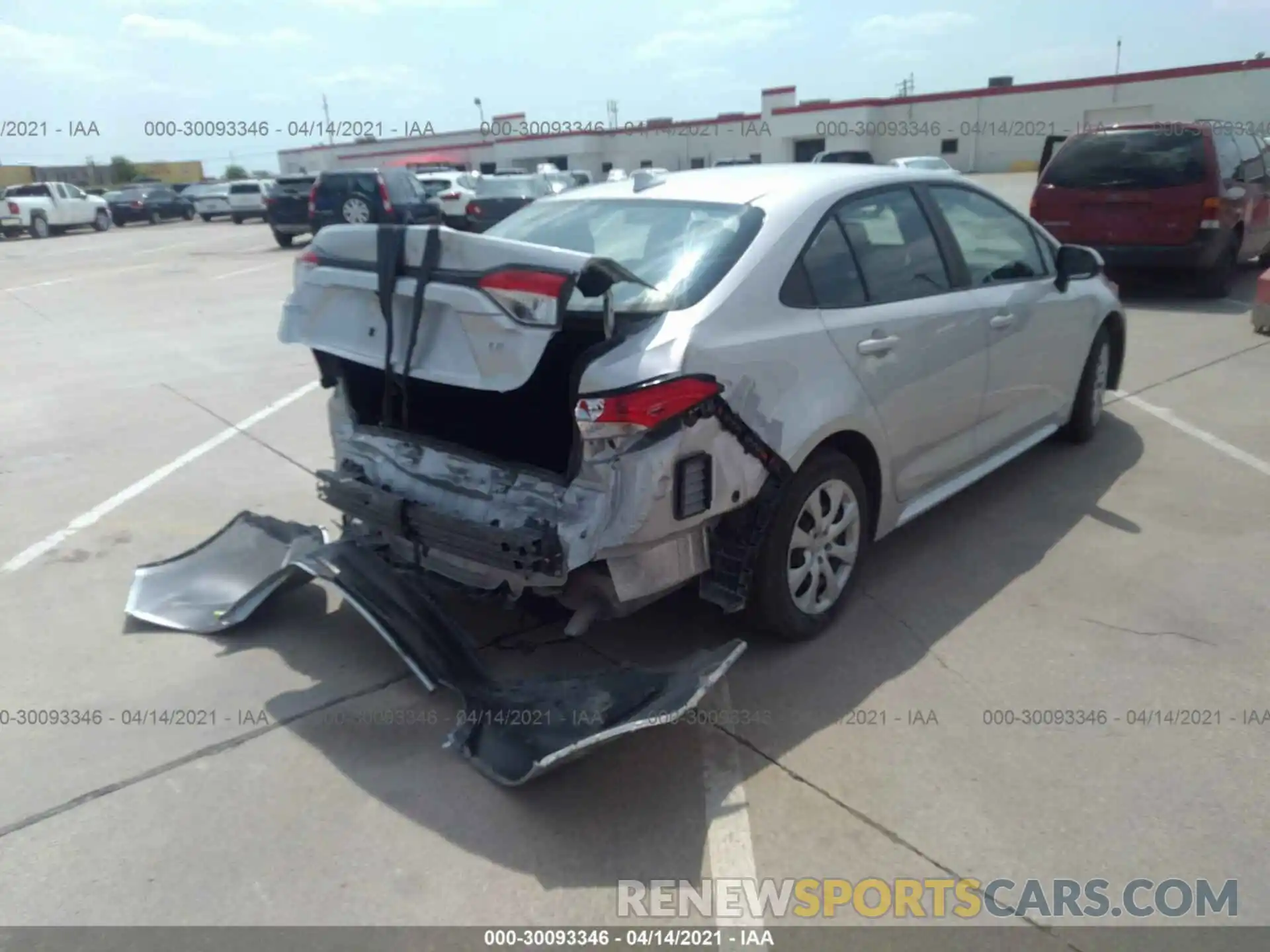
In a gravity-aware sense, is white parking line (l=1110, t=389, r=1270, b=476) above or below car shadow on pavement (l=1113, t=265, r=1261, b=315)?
above

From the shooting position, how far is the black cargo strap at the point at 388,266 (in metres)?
3.39

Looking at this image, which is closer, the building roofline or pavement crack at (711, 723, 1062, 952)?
pavement crack at (711, 723, 1062, 952)

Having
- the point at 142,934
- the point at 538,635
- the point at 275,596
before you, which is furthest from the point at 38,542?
the point at 142,934

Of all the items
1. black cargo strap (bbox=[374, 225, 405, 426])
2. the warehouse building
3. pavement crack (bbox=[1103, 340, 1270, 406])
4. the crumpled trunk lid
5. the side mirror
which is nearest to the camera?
the crumpled trunk lid

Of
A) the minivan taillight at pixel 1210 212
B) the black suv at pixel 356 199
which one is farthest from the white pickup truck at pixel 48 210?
the minivan taillight at pixel 1210 212

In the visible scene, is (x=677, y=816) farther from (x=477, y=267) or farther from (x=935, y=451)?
(x=935, y=451)

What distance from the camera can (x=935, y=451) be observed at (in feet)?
14.3

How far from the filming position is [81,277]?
58.5 ft

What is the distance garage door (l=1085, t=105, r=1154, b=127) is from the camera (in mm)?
37062

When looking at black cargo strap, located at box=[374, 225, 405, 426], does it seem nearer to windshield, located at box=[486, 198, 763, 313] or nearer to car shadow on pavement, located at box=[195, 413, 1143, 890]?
windshield, located at box=[486, 198, 763, 313]

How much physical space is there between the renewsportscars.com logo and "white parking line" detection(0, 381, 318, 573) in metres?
3.75

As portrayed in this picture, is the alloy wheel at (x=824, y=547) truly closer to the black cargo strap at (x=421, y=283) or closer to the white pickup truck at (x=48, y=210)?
the black cargo strap at (x=421, y=283)

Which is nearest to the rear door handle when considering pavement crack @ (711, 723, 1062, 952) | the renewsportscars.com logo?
pavement crack @ (711, 723, 1062, 952)

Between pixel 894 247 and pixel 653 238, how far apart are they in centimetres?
110
